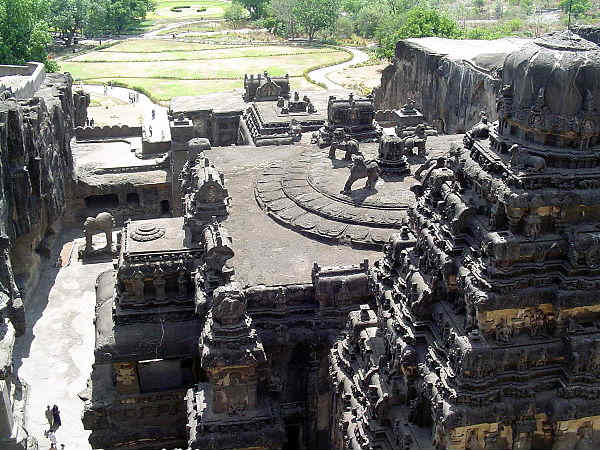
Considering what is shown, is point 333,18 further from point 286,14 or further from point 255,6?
point 255,6

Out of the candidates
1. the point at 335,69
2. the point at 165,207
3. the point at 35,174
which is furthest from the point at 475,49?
the point at 335,69

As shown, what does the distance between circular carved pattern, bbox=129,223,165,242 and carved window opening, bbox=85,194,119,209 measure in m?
23.7

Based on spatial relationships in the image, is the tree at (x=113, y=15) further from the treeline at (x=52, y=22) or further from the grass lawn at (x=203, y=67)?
the grass lawn at (x=203, y=67)

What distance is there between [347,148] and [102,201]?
966 inches


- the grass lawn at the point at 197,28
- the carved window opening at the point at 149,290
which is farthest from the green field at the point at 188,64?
the carved window opening at the point at 149,290

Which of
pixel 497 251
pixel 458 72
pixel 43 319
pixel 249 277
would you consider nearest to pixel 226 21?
pixel 458 72

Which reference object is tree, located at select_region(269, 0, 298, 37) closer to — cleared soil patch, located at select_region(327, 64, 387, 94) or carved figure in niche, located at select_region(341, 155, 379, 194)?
cleared soil patch, located at select_region(327, 64, 387, 94)

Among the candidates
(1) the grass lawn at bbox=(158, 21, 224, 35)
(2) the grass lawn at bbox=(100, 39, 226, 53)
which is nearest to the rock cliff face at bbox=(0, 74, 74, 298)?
(2) the grass lawn at bbox=(100, 39, 226, 53)

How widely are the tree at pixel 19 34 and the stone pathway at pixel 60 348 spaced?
124 feet

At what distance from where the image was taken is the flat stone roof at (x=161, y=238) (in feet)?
89.8

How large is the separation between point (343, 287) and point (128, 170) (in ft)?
102

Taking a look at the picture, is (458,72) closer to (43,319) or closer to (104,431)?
(43,319)

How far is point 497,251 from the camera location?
1543 centimetres

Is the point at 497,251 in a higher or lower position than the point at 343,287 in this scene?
higher
